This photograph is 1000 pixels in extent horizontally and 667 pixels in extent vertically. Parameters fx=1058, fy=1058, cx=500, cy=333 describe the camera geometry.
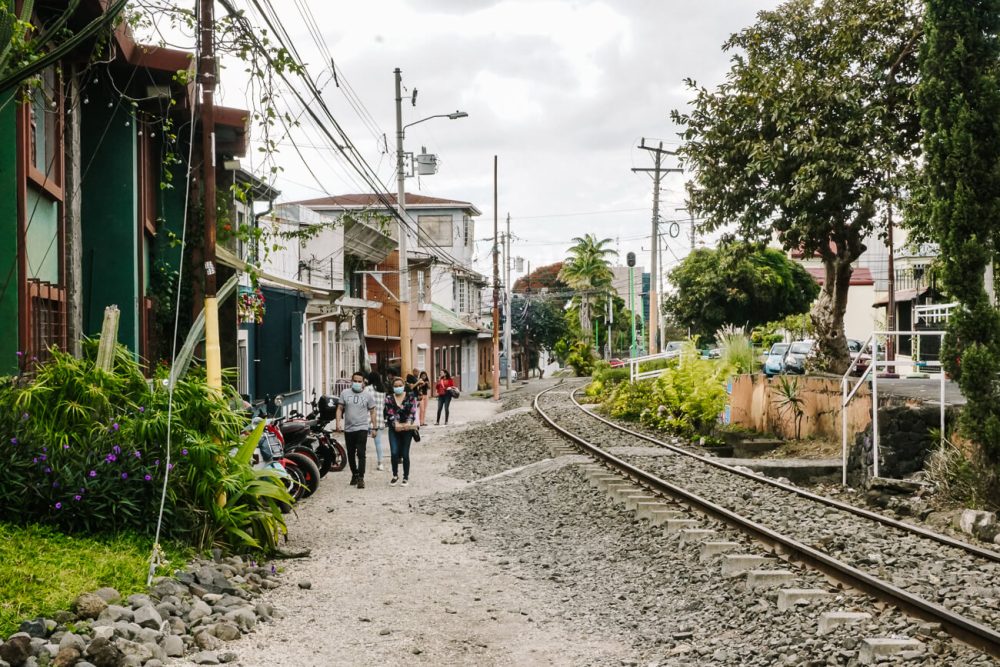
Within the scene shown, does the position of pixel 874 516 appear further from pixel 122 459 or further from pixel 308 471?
pixel 122 459

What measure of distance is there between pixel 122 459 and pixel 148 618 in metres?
2.45

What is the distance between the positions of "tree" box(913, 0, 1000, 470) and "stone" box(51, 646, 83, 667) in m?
10.8

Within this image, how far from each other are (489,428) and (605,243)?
57804 mm

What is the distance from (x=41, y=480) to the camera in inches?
348

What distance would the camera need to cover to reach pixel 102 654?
6.26 metres

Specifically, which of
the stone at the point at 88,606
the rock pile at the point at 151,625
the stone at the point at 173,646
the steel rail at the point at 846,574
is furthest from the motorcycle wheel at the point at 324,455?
the stone at the point at 173,646

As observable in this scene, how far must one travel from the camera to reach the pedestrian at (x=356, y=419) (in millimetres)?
15547

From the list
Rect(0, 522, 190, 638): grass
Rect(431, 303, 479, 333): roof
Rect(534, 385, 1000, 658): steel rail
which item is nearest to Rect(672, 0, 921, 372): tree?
Rect(534, 385, 1000, 658): steel rail

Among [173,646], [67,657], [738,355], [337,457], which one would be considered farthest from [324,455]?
[738,355]

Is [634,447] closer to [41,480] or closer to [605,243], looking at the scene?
[41,480]

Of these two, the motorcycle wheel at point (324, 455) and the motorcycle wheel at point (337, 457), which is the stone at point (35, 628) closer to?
the motorcycle wheel at point (324, 455)

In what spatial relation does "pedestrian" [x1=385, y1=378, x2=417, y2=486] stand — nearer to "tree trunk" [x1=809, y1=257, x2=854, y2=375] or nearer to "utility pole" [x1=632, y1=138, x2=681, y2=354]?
"tree trunk" [x1=809, y1=257, x2=854, y2=375]

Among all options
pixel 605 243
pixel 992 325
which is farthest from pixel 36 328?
pixel 605 243

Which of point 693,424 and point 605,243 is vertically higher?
point 605,243
